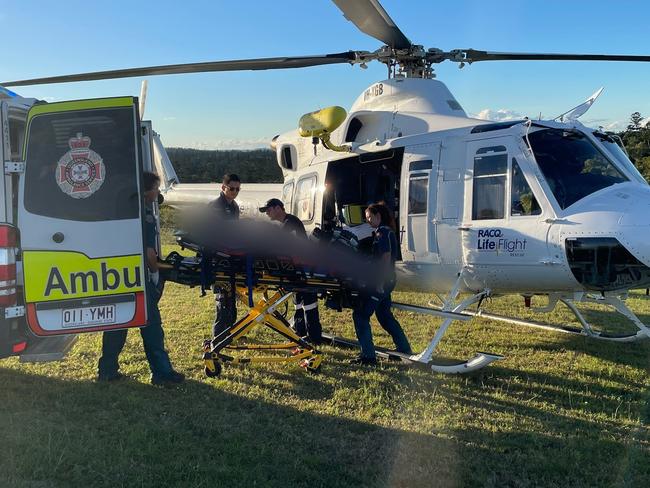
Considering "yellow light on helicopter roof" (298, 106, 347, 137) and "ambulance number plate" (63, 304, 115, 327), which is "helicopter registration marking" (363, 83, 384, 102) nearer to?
"yellow light on helicopter roof" (298, 106, 347, 137)

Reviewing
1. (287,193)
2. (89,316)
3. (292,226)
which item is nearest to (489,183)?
(292,226)

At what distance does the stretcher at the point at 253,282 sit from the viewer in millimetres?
4863

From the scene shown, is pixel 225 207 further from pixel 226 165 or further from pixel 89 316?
pixel 226 165

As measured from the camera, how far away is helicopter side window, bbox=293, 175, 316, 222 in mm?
6961

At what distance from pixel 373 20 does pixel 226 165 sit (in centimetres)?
4342

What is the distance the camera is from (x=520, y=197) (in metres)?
4.98

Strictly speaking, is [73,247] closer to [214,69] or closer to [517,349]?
[214,69]

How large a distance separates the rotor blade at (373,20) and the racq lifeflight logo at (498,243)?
8.59 ft

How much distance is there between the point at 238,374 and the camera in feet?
17.0

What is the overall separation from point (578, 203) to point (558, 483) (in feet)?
8.02

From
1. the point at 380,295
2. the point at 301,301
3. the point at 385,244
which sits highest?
the point at 385,244

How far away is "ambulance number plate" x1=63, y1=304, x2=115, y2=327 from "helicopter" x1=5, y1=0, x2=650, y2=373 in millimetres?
2795

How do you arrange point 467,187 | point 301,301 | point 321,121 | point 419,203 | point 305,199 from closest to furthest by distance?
point 467,187
point 419,203
point 321,121
point 301,301
point 305,199

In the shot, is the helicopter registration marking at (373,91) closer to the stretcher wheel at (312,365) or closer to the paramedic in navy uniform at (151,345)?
the paramedic in navy uniform at (151,345)
